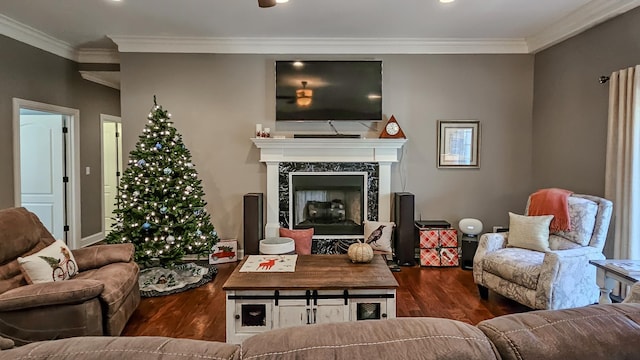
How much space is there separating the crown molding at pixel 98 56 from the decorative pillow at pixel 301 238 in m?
3.34

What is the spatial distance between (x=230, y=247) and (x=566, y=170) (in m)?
4.08

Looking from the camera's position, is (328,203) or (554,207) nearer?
(554,207)

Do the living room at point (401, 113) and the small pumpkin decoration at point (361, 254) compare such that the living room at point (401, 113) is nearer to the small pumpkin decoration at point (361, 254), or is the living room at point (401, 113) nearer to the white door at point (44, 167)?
the white door at point (44, 167)

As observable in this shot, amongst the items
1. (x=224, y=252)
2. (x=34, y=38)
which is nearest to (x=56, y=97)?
(x=34, y=38)

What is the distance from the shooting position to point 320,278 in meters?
2.78

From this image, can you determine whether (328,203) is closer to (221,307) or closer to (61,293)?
(221,307)

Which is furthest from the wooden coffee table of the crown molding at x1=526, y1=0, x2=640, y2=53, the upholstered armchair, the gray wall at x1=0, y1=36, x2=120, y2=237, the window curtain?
the gray wall at x1=0, y1=36, x2=120, y2=237

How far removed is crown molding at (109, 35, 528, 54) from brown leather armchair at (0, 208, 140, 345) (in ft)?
8.87

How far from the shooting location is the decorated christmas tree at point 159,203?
4.08 meters

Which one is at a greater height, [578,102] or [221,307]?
[578,102]

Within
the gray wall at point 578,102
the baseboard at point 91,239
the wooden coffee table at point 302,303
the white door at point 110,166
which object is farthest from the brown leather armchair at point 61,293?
the gray wall at point 578,102

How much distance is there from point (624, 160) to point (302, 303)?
9.92 ft

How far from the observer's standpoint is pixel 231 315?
104 inches

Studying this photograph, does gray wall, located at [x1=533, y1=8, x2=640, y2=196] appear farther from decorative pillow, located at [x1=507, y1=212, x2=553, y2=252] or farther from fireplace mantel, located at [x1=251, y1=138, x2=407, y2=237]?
fireplace mantel, located at [x1=251, y1=138, x2=407, y2=237]
